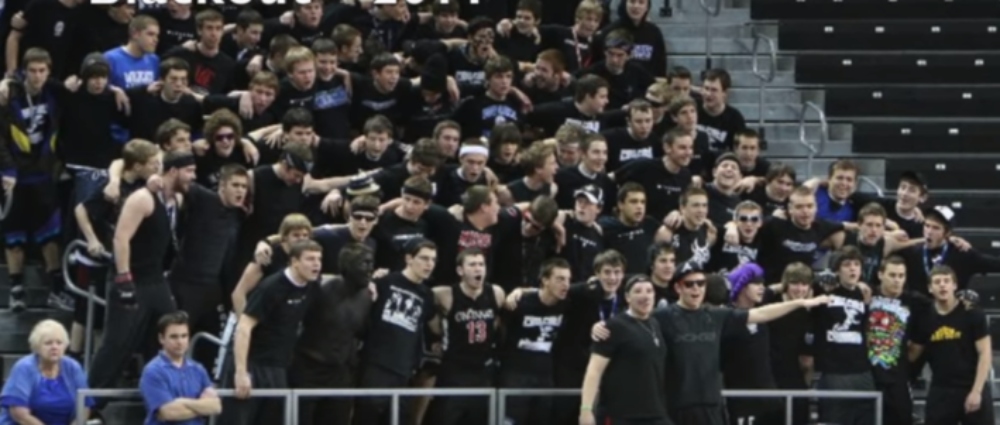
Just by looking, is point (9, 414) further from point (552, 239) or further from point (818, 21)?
point (818, 21)

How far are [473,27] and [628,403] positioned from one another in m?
4.44

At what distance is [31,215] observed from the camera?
1972 cm

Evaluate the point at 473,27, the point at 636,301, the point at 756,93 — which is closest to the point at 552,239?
the point at 636,301

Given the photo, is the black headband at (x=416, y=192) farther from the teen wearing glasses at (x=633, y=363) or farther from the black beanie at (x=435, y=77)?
the black beanie at (x=435, y=77)

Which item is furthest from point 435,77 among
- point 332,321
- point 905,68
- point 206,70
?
point 905,68

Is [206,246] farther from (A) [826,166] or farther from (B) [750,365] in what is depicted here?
(A) [826,166]

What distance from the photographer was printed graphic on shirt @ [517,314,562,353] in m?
18.3

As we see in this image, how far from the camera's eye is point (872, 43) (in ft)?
81.8

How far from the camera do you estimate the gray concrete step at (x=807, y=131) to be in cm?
2345

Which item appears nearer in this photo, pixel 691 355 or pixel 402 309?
pixel 402 309

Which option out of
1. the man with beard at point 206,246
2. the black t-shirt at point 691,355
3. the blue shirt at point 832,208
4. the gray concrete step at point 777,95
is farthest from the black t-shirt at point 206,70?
the gray concrete step at point 777,95

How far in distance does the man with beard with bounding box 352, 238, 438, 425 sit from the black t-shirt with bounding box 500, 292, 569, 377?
2.04ft

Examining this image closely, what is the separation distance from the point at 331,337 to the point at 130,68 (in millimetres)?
3312

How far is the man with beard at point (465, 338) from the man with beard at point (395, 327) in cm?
20
